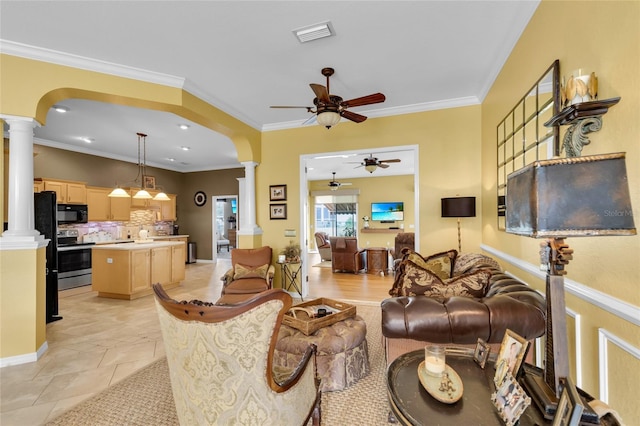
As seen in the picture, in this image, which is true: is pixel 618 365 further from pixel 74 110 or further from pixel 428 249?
pixel 74 110

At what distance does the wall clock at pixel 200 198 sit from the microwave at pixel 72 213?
2.89 m

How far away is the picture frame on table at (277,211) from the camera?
16.7 feet

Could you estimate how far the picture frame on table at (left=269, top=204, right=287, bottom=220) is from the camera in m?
5.10

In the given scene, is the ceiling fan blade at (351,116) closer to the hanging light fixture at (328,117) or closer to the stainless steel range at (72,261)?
the hanging light fixture at (328,117)

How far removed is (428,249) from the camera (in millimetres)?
4238

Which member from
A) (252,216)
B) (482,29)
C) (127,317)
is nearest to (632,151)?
(482,29)

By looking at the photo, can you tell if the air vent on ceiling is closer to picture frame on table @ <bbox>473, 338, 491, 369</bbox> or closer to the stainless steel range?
picture frame on table @ <bbox>473, 338, 491, 369</bbox>

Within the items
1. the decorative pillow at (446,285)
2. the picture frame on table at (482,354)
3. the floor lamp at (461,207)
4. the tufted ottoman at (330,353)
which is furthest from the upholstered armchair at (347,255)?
the picture frame on table at (482,354)

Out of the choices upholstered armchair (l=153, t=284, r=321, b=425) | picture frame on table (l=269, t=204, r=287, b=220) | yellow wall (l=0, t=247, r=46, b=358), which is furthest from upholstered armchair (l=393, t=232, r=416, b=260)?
yellow wall (l=0, t=247, r=46, b=358)

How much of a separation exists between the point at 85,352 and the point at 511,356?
152 inches

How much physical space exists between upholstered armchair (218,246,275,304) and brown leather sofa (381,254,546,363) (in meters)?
2.56

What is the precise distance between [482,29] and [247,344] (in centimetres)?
316

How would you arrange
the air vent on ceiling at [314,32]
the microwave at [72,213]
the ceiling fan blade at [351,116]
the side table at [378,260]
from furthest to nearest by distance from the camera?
the side table at [378,260]
the microwave at [72,213]
the ceiling fan blade at [351,116]
the air vent on ceiling at [314,32]

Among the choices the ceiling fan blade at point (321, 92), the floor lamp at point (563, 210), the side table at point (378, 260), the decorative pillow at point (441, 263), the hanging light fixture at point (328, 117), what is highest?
the ceiling fan blade at point (321, 92)
